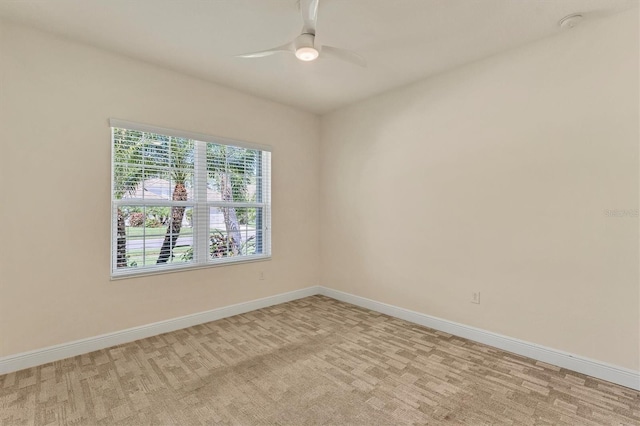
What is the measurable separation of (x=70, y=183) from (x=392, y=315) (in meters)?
3.59

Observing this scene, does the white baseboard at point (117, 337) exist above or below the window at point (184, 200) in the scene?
below

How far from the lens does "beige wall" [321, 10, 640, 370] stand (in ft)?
7.81

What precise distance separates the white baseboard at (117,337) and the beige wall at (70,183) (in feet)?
0.19

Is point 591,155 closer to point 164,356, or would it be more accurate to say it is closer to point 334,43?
point 334,43

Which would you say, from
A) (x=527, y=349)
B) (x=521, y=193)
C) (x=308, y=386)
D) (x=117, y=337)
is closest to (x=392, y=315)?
→ (x=527, y=349)

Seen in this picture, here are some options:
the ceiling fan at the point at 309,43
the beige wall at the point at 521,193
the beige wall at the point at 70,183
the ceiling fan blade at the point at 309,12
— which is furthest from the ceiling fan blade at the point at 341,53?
the beige wall at the point at 70,183

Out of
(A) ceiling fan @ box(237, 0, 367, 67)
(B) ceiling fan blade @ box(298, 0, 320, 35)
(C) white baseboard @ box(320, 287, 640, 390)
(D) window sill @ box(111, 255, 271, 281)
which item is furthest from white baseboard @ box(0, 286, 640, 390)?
(B) ceiling fan blade @ box(298, 0, 320, 35)

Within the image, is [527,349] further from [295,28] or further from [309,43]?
[295,28]

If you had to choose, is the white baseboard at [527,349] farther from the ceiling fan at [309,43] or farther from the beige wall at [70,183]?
the ceiling fan at [309,43]

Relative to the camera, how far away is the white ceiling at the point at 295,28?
228 cm

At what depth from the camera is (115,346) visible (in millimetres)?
2953

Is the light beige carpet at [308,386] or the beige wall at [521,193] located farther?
the beige wall at [521,193]

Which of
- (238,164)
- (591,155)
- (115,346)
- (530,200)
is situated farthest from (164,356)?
(591,155)

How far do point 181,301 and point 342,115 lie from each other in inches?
125
